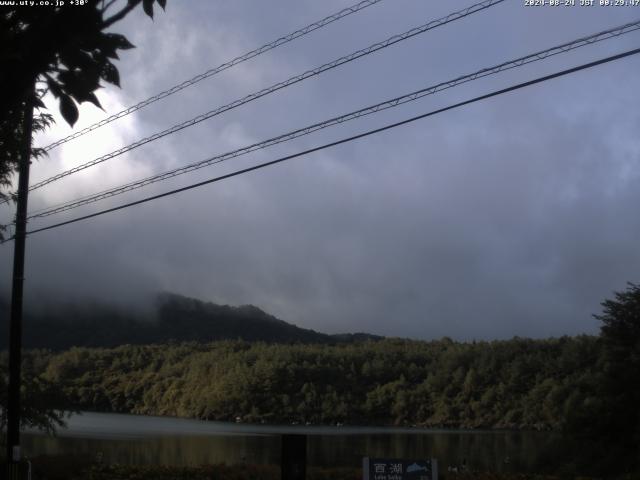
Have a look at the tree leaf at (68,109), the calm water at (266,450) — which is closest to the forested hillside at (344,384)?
the calm water at (266,450)

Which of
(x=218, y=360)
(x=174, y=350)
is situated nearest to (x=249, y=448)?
(x=218, y=360)

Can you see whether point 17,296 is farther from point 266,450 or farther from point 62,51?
point 266,450

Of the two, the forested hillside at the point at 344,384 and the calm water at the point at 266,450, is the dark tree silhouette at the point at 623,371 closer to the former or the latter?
the calm water at the point at 266,450

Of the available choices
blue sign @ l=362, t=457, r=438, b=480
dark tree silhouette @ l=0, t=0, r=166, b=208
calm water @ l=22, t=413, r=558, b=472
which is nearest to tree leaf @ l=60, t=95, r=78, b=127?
dark tree silhouette @ l=0, t=0, r=166, b=208

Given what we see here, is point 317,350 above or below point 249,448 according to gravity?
above

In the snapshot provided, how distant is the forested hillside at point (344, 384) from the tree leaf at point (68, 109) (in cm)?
8769

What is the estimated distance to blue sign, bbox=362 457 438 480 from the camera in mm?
11656

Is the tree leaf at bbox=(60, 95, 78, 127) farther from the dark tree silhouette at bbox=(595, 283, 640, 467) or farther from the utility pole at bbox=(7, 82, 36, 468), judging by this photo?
the dark tree silhouette at bbox=(595, 283, 640, 467)

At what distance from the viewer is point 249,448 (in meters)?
53.2

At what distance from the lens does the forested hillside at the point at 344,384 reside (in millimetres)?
98000

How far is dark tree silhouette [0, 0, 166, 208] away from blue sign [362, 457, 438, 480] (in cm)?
853

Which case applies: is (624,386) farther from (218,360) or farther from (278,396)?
(218,360)

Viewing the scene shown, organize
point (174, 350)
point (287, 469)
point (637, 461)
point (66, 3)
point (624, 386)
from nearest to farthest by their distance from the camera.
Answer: point (66, 3), point (287, 469), point (637, 461), point (624, 386), point (174, 350)

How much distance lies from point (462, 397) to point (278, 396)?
24455 mm
